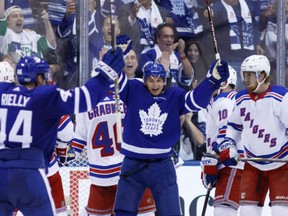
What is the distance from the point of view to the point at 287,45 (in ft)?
30.7

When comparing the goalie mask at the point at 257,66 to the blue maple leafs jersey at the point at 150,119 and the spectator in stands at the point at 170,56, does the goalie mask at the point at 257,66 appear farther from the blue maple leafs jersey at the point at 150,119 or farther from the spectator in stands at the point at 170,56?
the spectator in stands at the point at 170,56

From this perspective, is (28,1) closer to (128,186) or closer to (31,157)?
(128,186)

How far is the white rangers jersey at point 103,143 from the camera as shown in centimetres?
749

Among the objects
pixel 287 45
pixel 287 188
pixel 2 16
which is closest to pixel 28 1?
pixel 2 16

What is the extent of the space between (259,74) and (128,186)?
4.09 ft

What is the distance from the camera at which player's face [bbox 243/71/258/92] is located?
7.35m

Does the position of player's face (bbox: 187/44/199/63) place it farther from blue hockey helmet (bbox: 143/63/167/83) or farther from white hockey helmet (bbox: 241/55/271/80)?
blue hockey helmet (bbox: 143/63/167/83)

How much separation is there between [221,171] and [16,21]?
2.41m

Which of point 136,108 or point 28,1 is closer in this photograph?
point 136,108

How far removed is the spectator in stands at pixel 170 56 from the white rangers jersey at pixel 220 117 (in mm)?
1339

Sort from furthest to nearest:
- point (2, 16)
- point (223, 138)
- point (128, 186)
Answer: point (2, 16) → point (223, 138) → point (128, 186)

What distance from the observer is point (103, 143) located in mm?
7531

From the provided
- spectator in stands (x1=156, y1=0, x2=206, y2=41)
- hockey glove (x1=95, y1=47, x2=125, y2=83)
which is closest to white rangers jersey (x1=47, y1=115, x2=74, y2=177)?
spectator in stands (x1=156, y1=0, x2=206, y2=41)

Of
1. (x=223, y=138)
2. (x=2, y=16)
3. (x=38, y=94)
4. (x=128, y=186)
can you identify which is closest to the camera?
(x=38, y=94)
